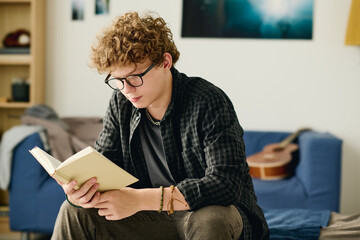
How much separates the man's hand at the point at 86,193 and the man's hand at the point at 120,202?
0.02m

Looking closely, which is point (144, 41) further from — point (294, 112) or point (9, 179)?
point (294, 112)

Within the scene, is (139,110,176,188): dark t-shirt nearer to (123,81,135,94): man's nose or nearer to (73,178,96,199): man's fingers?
(123,81,135,94): man's nose

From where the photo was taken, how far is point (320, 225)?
5.94 ft

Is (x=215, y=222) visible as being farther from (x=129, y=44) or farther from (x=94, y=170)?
(x=129, y=44)

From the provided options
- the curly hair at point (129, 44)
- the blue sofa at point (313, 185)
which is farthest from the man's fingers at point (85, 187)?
the blue sofa at point (313, 185)

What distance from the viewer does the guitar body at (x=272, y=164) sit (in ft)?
9.37

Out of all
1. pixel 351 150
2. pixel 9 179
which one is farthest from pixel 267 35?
pixel 9 179

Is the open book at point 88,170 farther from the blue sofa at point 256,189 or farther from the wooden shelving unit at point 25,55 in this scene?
the wooden shelving unit at point 25,55

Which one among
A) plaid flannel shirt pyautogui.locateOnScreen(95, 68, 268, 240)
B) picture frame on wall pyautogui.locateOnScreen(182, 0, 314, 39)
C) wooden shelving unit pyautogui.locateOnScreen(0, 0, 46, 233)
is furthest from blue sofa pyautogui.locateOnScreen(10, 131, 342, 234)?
A: plaid flannel shirt pyautogui.locateOnScreen(95, 68, 268, 240)

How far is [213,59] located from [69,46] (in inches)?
45.1

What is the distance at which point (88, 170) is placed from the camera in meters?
1.21

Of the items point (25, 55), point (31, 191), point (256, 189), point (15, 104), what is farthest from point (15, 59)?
point (256, 189)

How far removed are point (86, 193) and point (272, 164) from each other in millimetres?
1791

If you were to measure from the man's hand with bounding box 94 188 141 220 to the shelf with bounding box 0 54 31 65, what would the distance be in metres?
2.32
